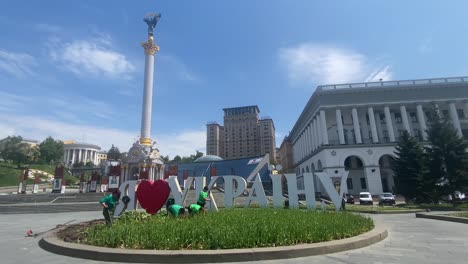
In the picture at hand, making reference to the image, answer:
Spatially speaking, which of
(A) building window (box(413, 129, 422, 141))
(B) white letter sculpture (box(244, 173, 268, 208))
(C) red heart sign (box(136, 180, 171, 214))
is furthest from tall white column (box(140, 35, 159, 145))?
(A) building window (box(413, 129, 422, 141))

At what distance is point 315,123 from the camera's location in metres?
51.4

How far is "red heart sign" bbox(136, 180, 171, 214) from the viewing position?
12.6 meters

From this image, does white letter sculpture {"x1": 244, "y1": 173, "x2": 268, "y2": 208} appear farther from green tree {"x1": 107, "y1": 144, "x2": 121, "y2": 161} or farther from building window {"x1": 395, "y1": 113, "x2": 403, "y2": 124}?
green tree {"x1": 107, "y1": 144, "x2": 121, "y2": 161}

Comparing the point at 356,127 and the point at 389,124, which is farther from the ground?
the point at 389,124

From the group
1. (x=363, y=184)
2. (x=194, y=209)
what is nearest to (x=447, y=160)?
(x=363, y=184)

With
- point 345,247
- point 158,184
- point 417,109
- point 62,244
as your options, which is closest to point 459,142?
point 417,109

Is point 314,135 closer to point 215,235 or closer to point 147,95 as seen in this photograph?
point 147,95

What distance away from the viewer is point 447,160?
1067 inches

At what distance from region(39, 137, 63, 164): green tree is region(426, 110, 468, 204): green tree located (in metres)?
132

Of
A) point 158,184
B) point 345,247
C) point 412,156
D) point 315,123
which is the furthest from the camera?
point 315,123

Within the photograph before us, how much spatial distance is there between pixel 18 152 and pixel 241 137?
3503 inches

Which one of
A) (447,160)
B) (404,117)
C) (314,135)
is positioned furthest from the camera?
(314,135)

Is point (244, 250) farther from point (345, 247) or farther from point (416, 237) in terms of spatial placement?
point (416, 237)

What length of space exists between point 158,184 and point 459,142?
95.9ft
